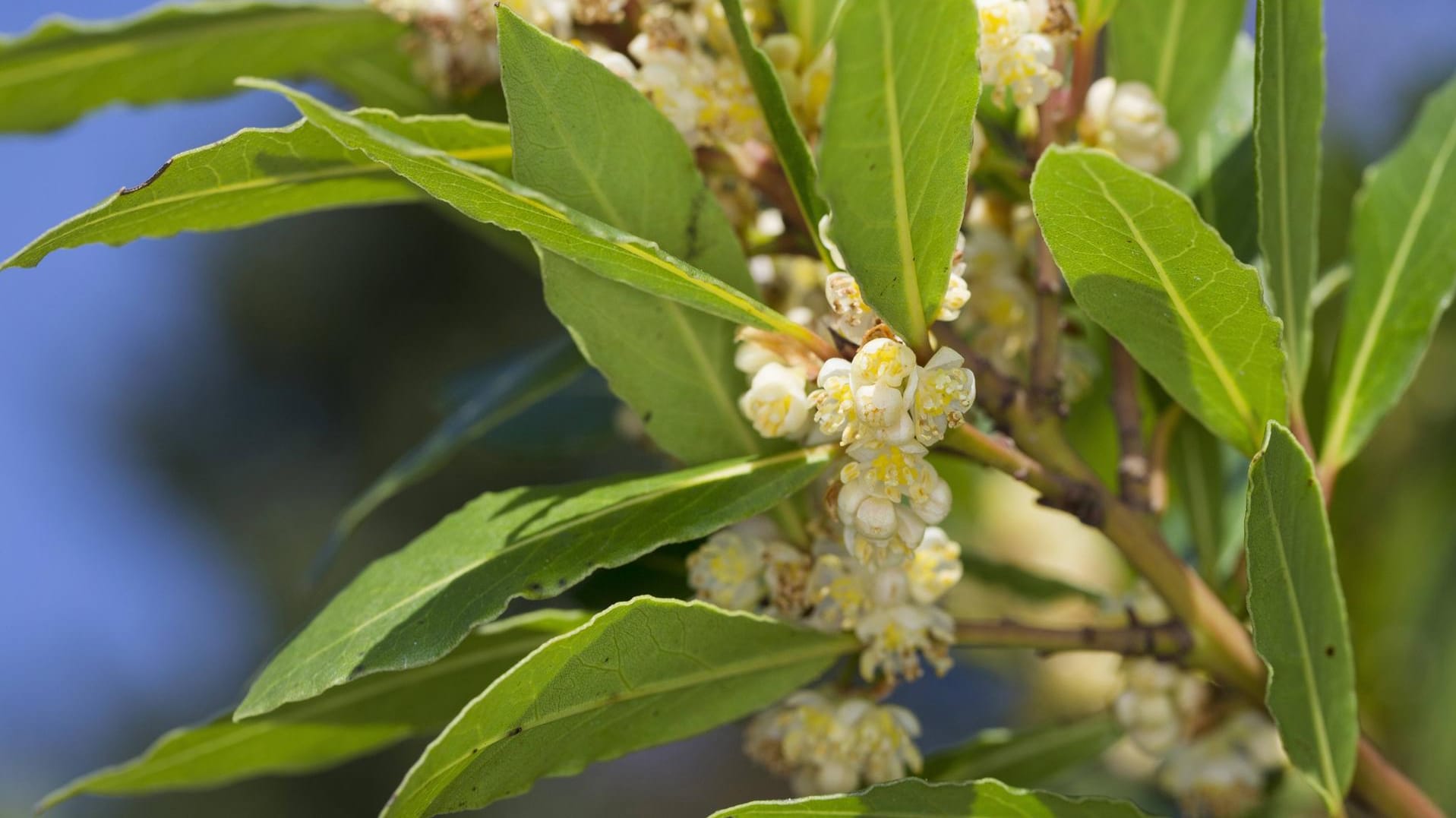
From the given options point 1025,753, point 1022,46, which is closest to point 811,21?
point 1022,46

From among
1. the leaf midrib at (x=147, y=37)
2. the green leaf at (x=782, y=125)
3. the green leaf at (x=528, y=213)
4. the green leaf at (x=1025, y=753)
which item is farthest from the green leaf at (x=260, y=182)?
the green leaf at (x=1025, y=753)

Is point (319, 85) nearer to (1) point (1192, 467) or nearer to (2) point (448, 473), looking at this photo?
(1) point (1192, 467)

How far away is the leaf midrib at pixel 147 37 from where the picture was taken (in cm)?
116

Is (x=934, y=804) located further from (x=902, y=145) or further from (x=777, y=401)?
(x=902, y=145)

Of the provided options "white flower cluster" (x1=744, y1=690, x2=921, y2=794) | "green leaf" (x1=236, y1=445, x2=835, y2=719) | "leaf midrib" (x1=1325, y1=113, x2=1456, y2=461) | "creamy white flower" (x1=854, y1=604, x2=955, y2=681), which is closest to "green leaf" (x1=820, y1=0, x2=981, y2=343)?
"green leaf" (x1=236, y1=445, x2=835, y2=719)

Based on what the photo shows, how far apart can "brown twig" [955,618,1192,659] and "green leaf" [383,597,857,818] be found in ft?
0.35

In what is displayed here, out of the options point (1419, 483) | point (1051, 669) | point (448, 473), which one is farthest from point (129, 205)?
point (448, 473)

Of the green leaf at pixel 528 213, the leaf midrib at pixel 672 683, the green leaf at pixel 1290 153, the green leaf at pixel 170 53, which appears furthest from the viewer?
A: the green leaf at pixel 170 53

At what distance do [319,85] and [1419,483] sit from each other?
156 centimetres

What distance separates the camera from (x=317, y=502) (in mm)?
7023

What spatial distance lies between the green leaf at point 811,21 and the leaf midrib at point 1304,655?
0.46 metres

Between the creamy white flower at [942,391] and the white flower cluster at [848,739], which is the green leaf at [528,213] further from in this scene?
the white flower cluster at [848,739]

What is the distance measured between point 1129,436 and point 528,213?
542 mm

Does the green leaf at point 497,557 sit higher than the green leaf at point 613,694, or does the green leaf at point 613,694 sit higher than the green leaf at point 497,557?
the green leaf at point 497,557
